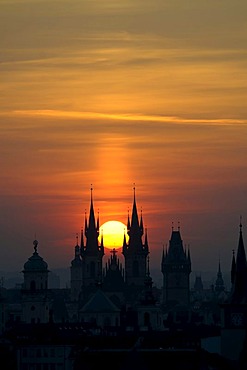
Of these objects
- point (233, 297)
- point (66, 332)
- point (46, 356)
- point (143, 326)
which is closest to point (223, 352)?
point (233, 297)

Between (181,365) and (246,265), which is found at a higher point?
(246,265)

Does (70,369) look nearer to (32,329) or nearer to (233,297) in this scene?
(233,297)

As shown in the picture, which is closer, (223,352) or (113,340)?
(223,352)

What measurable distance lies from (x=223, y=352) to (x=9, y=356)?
2202 cm

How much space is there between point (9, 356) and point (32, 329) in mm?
23761

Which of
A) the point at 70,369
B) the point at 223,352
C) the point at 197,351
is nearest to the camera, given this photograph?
the point at 197,351

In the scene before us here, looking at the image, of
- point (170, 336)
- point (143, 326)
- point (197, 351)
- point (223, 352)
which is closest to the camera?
point (197, 351)

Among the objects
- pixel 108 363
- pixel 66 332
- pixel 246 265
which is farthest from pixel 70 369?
pixel 108 363

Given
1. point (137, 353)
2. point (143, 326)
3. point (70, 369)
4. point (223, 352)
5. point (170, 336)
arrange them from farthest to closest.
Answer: point (143, 326) < point (170, 336) < point (70, 369) < point (223, 352) < point (137, 353)

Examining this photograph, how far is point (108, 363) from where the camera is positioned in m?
113

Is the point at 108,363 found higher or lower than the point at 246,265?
lower

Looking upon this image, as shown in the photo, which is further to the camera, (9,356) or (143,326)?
(143,326)

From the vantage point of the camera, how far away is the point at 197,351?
120m

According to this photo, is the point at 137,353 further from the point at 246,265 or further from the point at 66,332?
the point at 66,332
